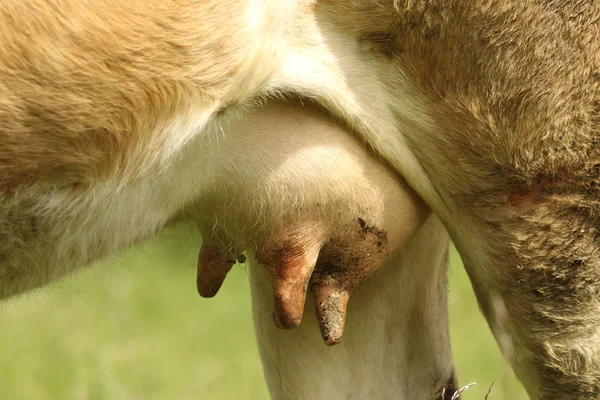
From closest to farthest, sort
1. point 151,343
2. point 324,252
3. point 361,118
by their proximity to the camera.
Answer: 1. point 361,118
2. point 324,252
3. point 151,343

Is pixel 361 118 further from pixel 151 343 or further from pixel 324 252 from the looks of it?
pixel 151 343

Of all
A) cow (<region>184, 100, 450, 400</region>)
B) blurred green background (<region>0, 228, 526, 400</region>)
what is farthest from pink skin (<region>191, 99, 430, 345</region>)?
blurred green background (<region>0, 228, 526, 400</region>)

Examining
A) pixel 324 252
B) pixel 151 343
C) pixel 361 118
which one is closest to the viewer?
pixel 361 118

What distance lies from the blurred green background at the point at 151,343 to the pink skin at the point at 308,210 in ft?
5.06

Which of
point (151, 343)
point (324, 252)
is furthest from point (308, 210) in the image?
point (151, 343)

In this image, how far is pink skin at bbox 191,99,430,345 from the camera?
1780 millimetres

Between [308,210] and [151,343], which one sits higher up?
[308,210]

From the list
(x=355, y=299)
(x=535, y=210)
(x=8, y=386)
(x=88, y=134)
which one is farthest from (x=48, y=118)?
(x=8, y=386)

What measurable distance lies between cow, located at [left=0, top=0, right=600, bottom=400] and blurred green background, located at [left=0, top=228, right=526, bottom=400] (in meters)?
1.73

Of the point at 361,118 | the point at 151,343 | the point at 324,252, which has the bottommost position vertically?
the point at 151,343

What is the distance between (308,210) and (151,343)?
9.49ft

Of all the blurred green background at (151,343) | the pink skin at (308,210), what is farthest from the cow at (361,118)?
the blurred green background at (151,343)

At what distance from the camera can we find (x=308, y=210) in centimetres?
184

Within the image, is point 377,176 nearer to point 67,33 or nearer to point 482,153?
point 482,153
